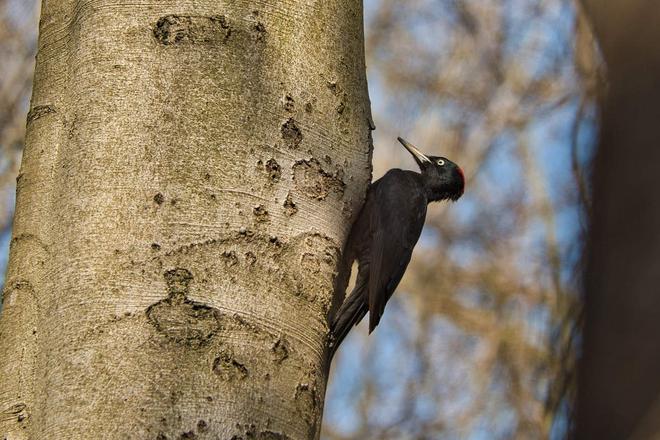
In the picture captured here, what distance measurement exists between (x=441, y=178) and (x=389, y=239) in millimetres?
1036

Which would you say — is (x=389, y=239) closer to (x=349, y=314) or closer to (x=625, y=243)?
(x=349, y=314)

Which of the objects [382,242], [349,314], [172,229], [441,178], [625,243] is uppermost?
[441,178]

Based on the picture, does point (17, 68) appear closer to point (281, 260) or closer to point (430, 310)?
point (430, 310)

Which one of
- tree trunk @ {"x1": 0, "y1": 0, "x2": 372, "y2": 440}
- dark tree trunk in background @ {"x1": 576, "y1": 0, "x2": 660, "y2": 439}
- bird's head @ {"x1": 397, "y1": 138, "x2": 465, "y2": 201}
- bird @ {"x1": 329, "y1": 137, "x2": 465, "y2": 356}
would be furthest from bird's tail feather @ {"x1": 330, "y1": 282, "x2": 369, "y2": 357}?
dark tree trunk in background @ {"x1": 576, "y1": 0, "x2": 660, "y2": 439}

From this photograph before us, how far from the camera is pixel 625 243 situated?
655 millimetres

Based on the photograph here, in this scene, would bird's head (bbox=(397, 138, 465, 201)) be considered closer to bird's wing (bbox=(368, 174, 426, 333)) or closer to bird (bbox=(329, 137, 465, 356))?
bird (bbox=(329, 137, 465, 356))

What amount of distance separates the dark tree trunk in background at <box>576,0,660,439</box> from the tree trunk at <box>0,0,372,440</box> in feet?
3.56

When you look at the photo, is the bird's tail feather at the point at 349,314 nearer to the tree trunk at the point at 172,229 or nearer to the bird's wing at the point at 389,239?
the bird's wing at the point at 389,239

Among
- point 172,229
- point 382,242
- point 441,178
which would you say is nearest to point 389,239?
point 382,242

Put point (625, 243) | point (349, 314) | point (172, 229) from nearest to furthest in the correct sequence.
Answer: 1. point (625, 243)
2. point (172, 229)
3. point (349, 314)

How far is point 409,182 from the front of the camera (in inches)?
161

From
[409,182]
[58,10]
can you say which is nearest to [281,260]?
[58,10]

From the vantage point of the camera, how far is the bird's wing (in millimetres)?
3381

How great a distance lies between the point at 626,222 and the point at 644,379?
108mm
